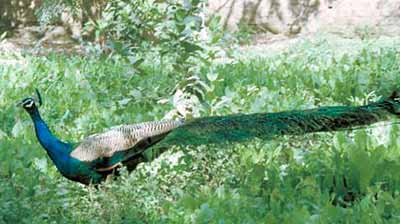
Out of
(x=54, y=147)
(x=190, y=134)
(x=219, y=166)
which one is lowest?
(x=54, y=147)

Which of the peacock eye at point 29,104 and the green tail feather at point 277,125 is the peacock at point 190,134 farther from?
the peacock eye at point 29,104

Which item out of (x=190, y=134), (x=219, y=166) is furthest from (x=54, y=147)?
(x=219, y=166)

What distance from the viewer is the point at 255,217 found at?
3.69m

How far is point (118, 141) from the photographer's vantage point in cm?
425

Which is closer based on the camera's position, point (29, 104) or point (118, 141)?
point (118, 141)

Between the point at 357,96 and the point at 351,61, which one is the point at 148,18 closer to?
the point at 357,96

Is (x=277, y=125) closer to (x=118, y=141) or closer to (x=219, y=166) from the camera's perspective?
(x=219, y=166)

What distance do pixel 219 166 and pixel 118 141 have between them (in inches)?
22.4

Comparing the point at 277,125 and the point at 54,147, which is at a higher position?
the point at 277,125

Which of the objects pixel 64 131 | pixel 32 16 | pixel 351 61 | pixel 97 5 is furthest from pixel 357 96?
pixel 32 16

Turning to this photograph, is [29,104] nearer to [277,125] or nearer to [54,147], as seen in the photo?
[54,147]

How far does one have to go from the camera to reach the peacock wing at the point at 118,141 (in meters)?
4.20

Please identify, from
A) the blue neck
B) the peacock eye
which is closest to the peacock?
the blue neck

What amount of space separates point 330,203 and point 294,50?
557 centimetres
